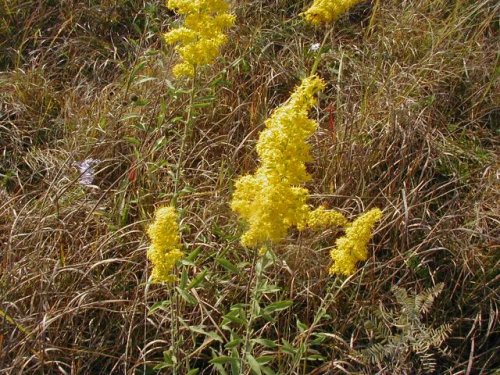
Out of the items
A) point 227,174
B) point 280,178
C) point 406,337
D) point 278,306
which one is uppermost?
point 280,178

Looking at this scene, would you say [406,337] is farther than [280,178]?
Yes

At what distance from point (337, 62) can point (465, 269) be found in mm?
1787

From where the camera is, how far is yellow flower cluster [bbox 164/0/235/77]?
2.72 m

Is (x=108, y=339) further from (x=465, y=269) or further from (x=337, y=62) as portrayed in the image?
(x=337, y=62)

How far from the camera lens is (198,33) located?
2.75 meters

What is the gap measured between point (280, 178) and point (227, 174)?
1393 mm

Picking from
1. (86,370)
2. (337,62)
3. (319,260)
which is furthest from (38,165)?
(337,62)

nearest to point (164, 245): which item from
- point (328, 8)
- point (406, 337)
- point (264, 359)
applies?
point (264, 359)

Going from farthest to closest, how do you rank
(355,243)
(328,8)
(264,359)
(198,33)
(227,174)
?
(227,174), (328,8), (198,33), (264,359), (355,243)

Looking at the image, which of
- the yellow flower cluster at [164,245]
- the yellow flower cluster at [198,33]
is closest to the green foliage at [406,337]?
the yellow flower cluster at [164,245]

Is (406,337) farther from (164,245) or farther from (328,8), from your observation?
(328,8)

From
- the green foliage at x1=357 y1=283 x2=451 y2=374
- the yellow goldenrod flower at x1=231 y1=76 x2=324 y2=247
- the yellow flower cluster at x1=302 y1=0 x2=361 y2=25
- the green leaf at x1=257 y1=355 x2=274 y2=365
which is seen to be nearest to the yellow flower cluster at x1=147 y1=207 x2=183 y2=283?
the yellow goldenrod flower at x1=231 y1=76 x2=324 y2=247

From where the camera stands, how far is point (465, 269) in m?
2.94

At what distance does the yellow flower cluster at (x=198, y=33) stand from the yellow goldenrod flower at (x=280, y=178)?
83 centimetres
